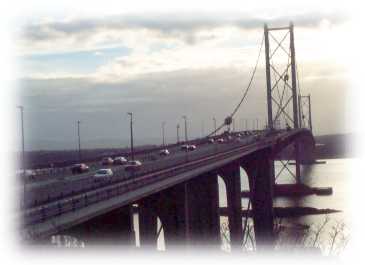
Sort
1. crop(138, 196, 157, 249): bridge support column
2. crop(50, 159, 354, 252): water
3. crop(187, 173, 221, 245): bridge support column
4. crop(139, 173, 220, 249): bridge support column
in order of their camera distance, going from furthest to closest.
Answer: crop(50, 159, 354, 252): water → crop(187, 173, 221, 245): bridge support column → crop(138, 196, 157, 249): bridge support column → crop(139, 173, 220, 249): bridge support column

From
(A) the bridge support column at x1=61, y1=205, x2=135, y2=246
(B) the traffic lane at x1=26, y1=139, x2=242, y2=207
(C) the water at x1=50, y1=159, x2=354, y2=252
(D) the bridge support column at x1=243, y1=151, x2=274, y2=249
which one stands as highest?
(B) the traffic lane at x1=26, y1=139, x2=242, y2=207

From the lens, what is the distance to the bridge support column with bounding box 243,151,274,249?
124 ft

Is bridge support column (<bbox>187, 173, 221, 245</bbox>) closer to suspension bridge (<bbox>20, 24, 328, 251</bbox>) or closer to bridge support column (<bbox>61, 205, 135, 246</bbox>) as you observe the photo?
suspension bridge (<bbox>20, 24, 328, 251</bbox>)

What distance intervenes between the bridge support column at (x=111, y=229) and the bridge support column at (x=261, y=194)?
23.1 m

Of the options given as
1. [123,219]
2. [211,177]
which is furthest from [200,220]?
[123,219]

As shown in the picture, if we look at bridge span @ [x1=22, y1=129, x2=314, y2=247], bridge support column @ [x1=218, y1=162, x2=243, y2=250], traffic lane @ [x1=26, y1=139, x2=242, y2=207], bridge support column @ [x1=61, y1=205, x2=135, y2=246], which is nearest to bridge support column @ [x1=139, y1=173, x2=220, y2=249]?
bridge span @ [x1=22, y1=129, x2=314, y2=247]

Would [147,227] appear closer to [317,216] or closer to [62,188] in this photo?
[62,188]

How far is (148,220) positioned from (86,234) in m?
9.51

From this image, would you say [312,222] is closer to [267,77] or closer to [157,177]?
[267,77]

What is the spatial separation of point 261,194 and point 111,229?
27.2 m

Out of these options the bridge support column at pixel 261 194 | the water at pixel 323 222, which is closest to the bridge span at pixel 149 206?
the bridge support column at pixel 261 194

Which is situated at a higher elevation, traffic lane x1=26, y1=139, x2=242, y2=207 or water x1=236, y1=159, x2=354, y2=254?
traffic lane x1=26, y1=139, x2=242, y2=207

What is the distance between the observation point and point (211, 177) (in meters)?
26.5

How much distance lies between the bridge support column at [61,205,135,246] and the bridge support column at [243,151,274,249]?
75.7ft
